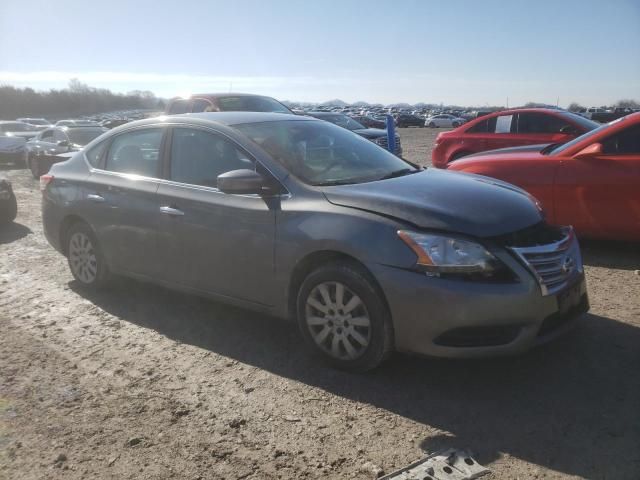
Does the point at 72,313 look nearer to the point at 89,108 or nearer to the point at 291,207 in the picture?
the point at 291,207

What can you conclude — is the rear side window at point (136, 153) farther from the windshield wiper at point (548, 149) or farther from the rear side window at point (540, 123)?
the rear side window at point (540, 123)

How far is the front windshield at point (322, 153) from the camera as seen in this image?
429 centimetres

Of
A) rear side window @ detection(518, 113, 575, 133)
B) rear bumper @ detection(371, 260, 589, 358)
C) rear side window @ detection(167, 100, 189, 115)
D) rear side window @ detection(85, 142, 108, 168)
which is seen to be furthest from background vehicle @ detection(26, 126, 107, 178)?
rear bumper @ detection(371, 260, 589, 358)

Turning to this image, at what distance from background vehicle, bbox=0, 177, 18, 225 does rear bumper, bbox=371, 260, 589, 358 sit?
25.0 ft

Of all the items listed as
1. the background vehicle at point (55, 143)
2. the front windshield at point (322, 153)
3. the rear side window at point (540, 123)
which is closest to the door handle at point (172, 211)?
the front windshield at point (322, 153)

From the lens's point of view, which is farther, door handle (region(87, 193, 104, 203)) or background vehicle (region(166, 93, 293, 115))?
background vehicle (region(166, 93, 293, 115))

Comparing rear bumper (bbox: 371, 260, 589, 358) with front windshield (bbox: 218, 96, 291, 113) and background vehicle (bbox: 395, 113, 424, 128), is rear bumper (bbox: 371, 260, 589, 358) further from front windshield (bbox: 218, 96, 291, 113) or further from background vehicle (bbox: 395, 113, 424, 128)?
background vehicle (bbox: 395, 113, 424, 128)

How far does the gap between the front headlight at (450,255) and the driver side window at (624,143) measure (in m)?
3.53

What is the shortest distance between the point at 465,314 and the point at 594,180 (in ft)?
11.6

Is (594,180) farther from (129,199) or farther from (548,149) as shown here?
(129,199)

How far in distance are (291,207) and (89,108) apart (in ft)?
367

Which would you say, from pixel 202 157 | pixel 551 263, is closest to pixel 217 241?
pixel 202 157

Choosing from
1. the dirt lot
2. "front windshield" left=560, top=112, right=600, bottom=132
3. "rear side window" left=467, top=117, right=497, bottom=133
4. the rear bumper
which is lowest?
the dirt lot

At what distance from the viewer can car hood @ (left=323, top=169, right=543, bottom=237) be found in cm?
358
